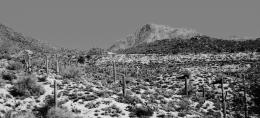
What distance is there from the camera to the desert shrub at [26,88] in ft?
114

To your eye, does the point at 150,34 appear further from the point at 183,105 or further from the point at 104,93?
the point at 104,93

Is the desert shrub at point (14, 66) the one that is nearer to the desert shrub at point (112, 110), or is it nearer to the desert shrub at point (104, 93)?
the desert shrub at point (104, 93)

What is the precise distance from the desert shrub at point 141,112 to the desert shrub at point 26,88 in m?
7.96

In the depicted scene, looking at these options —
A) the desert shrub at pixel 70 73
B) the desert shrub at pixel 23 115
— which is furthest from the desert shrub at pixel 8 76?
the desert shrub at pixel 23 115

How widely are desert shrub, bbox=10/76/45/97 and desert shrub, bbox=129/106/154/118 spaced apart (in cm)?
796

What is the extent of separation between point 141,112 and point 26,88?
395 inches

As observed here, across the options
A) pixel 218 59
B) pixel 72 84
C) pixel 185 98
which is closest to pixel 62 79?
pixel 72 84

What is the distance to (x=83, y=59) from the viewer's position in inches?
2771

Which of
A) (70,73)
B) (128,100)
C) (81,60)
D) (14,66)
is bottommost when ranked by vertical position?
(128,100)

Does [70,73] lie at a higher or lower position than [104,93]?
higher

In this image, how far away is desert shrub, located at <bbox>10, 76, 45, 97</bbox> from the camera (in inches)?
1364

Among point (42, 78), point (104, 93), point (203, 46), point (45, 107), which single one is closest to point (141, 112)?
point (104, 93)

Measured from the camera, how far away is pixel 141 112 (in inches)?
1315

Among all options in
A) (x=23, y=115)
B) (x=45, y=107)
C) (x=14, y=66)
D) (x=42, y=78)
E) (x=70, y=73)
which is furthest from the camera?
(x=70, y=73)
